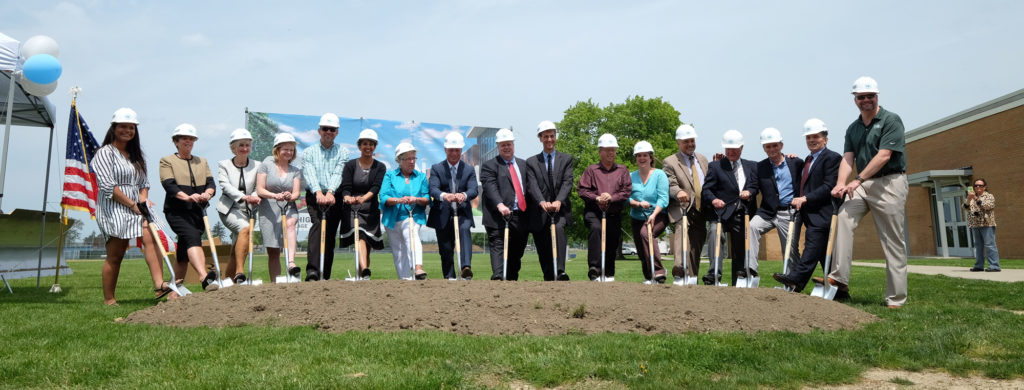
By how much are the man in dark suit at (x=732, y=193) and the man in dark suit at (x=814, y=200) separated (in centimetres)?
61

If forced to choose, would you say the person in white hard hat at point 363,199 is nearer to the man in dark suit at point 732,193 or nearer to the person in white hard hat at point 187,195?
the person in white hard hat at point 187,195

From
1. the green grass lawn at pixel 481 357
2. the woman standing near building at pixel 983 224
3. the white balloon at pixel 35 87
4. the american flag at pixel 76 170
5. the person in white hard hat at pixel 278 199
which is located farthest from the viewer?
the woman standing near building at pixel 983 224

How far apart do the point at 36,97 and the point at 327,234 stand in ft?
17.8

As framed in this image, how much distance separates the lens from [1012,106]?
933 inches

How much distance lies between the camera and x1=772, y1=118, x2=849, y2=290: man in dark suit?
710cm

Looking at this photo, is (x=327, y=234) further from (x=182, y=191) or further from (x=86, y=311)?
→ (x=86, y=311)

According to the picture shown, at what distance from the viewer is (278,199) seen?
305 inches

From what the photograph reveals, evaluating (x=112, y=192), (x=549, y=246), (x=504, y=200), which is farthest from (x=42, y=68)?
(x=549, y=246)

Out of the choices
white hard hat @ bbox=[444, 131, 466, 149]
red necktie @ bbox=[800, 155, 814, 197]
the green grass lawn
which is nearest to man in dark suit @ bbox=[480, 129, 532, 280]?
white hard hat @ bbox=[444, 131, 466, 149]

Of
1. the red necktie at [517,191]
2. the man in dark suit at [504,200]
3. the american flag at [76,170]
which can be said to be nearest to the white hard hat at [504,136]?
the man in dark suit at [504,200]

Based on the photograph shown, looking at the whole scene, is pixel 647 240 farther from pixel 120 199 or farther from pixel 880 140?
pixel 120 199

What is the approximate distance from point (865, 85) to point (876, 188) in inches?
40.7

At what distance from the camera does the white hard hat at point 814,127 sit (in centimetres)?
770

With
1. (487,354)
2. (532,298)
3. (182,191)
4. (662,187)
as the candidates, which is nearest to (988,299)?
(662,187)
